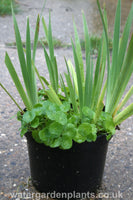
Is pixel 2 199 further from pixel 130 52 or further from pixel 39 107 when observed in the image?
pixel 130 52

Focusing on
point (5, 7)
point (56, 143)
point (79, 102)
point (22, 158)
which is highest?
point (5, 7)

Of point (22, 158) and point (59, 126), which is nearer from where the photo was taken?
point (59, 126)

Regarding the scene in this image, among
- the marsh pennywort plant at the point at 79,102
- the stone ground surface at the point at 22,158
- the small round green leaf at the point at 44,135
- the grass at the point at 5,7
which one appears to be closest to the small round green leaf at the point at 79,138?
the marsh pennywort plant at the point at 79,102

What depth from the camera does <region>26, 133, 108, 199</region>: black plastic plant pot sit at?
1062mm

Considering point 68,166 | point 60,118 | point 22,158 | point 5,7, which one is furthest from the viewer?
point 5,7

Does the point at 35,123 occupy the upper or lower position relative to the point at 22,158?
upper

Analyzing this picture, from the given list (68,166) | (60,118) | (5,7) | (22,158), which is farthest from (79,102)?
(5,7)

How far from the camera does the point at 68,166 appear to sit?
1089mm

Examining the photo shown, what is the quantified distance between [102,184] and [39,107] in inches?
21.7

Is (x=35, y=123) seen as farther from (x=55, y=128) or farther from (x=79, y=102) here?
(x=79, y=102)

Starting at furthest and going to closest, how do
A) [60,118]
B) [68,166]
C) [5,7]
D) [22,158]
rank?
[5,7]
[22,158]
[68,166]
[60,118]

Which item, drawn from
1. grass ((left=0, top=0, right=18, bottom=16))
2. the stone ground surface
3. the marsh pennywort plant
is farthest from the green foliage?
grass ((left=0, top=0, right=18, bottom=16))

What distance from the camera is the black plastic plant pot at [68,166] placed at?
3.49ft

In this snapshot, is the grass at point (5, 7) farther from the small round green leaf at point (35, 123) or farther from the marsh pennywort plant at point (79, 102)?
the small round green leaf at point (35, 123)
